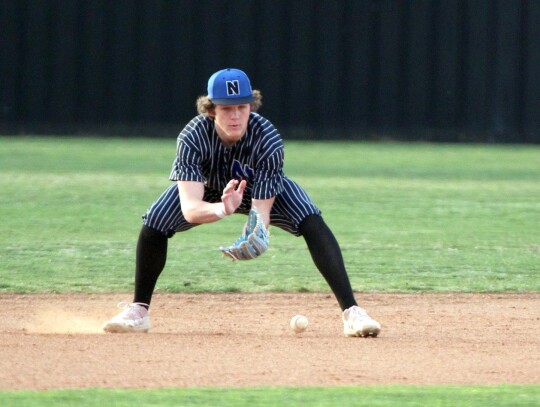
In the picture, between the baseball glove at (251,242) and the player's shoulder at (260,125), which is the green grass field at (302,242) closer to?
the baseball glove at (251,242)

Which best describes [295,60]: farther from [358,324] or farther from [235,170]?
[358,324]

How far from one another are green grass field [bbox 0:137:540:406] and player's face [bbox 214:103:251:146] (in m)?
1.45

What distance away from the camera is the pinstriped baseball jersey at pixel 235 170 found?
5516 millimetres

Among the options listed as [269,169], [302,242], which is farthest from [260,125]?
[302,242]

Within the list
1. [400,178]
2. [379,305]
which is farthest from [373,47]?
[379,305]

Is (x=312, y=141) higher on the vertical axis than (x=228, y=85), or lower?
lower

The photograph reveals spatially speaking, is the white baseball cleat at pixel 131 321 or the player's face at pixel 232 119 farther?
the white baseball cleat at pixel 131 321

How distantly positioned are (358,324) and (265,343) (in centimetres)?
44

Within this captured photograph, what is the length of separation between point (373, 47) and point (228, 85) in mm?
16594

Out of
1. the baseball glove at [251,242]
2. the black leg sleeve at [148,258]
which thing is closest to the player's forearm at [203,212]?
the baseball glove at [251,242]

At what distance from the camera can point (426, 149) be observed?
20.6 meters

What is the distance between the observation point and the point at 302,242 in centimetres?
1020

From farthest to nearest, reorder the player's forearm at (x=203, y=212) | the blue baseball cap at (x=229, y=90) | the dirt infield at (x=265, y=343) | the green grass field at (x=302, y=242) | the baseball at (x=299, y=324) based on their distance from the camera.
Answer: the baseball at (x=299, y=324) → the blue baseball cap at (x=229, y=90) → the player's forearm at (x=203, y=212) → the dirt infield at (x=265, y=343) → the green grass field at (x=302, y=242)

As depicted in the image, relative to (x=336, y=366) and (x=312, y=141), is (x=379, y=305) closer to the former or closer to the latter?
(x=336, y=366)
